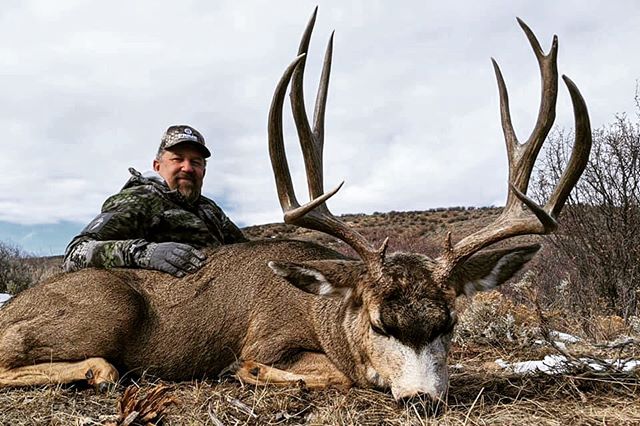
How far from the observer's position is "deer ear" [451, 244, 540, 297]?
186 inches

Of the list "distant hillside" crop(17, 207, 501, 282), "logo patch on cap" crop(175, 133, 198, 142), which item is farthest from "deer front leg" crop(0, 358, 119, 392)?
"distant hillside" crop(17, 207, 501, 282)

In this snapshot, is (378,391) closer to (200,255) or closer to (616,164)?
(200,255)

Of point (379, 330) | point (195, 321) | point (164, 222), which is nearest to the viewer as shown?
point (379, 330)

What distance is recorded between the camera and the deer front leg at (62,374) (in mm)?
4738

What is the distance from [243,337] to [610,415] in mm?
2801

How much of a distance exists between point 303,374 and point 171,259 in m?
1.54

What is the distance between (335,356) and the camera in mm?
5000

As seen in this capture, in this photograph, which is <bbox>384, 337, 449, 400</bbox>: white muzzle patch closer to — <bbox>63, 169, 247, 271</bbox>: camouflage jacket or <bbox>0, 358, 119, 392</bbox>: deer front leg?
<bbox>0, 358, 119, 392</bbox>: deer front leg

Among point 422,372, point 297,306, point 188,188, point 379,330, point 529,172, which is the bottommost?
point 422,372

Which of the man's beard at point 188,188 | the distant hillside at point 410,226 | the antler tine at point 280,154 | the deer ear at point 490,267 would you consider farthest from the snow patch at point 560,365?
the distant hillside at point 410,226

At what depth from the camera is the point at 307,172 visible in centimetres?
493

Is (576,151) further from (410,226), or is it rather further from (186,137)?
(410,226)

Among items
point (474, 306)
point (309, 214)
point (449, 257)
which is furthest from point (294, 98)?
point (474, 306)

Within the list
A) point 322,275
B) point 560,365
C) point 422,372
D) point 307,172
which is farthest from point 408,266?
point 560,365
